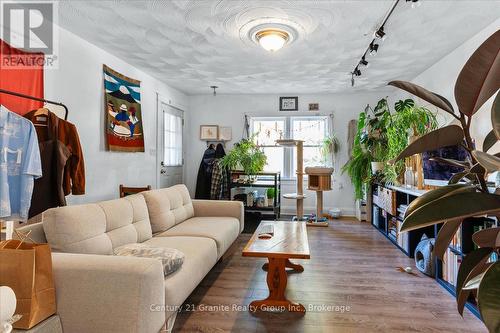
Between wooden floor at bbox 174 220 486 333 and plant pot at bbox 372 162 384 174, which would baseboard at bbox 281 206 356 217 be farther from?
wooden floor at bbox 174 220 486 333

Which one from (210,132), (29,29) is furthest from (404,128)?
(29,29)

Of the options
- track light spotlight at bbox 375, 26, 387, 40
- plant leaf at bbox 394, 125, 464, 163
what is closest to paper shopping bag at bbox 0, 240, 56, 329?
plant leaf at bbox 394, 125, 464, 163

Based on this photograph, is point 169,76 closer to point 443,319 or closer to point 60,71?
point 60,71

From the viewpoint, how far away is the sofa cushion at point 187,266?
5.82 ft

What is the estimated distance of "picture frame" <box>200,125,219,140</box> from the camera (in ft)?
20.3

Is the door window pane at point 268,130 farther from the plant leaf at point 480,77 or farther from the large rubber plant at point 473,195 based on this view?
the plant leaf at point 480,77

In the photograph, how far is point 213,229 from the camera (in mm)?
2959

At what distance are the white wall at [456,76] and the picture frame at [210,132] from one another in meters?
3.60

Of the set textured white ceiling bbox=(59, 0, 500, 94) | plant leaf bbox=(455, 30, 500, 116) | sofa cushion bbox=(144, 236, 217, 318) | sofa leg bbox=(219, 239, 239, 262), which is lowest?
sofa leg bbox=(219, 239, 239, 262)

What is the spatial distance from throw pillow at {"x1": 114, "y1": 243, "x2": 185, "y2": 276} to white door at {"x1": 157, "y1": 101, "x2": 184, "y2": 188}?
3.09 metres

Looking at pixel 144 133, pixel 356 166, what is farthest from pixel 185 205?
pixel 356 166

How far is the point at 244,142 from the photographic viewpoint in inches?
218

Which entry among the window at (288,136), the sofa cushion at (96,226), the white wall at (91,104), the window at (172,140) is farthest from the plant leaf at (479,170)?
the window at (288,136)

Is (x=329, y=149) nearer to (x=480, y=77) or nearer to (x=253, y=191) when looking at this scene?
(x=253, y=191)
